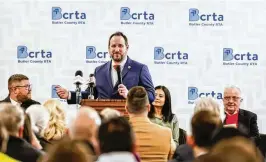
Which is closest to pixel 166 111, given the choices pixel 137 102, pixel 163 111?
pixel 163 111

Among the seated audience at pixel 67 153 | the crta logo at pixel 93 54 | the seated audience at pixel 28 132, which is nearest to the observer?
the seated audience at pixel 67 153

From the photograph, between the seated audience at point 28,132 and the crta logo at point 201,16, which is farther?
the crta logo at point 201,16

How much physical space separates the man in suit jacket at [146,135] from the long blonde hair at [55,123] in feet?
2.50

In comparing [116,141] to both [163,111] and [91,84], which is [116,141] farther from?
[163,111]

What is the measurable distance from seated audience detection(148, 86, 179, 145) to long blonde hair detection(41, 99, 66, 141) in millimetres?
1955

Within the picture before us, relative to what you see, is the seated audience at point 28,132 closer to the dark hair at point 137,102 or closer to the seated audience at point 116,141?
the dark hair at point 137,102

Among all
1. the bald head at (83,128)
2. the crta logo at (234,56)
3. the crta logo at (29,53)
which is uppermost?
the crta logo at (29,53)

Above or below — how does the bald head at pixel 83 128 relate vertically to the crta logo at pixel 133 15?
below

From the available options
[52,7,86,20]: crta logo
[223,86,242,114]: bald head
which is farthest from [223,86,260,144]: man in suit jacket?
[52,7,86,20]: crta logo

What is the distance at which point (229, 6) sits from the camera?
899cm

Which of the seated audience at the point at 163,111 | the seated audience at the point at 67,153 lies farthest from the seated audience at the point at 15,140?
the seated audience at the point at 163,111

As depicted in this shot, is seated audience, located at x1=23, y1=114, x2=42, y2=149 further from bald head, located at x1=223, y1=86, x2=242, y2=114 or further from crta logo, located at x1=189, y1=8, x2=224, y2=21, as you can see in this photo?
crta logo, located at x1=189, y1=8, x2=224, y2=21

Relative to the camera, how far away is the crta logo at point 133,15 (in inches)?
360

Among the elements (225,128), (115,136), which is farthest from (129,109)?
(115,136)
